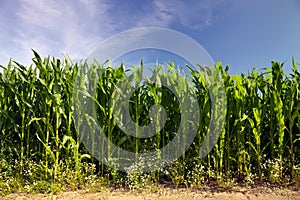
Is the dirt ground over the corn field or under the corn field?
under

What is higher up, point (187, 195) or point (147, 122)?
point (147, 122)

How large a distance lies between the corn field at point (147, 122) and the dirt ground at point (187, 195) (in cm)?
16

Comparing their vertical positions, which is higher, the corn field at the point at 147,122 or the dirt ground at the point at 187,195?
the corn field at the point at 147,122

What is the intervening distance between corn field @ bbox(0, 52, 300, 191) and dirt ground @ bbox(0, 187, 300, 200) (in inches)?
6.2

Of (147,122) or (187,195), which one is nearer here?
(187,195)

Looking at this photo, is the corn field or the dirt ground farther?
the corn field

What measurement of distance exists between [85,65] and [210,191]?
2210 mm

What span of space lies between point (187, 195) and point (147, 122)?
3.47 feet

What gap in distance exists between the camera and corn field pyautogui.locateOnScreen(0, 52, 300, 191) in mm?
3543

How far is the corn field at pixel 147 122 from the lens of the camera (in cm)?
354

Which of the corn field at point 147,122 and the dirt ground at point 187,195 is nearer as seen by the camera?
the dirt ground at point 187,195

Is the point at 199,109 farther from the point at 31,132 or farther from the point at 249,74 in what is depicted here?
the point at 31,132

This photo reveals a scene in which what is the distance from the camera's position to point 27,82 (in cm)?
Result: 358

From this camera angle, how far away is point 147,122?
3.76m
